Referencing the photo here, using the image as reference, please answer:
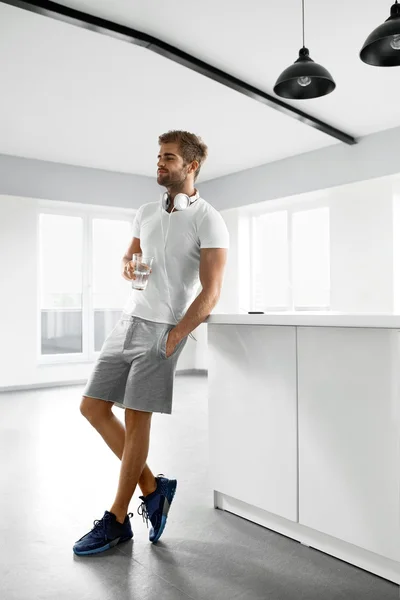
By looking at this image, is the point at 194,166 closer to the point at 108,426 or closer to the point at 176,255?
the point at 176,255

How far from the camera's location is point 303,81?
9.95 feet

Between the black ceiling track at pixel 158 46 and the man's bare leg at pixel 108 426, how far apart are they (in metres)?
2.66

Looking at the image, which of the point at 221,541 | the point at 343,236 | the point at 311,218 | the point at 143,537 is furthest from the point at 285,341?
the point at 311,218

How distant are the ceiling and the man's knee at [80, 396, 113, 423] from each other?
9.13 feet

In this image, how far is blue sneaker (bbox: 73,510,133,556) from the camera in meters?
2.04

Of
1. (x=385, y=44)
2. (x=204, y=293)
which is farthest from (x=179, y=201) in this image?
(x=385, y=44)

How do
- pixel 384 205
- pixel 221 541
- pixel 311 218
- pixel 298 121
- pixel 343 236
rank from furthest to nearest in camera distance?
1. pixel 311 218
2. pixel 343 236
3. pixel 384 205
4. pixel 298 121
5. pixel 221 541

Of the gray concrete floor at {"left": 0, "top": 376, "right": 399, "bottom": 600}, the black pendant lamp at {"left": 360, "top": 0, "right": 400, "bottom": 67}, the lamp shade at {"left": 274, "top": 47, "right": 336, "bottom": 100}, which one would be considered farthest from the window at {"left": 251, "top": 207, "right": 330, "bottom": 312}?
the black pendant lamp at {"left": 360, "top": 0, "right": 400, "bottom": 67}

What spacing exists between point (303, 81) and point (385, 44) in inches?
22.2

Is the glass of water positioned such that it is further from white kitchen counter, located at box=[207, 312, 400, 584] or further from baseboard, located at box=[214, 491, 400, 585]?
baseboard, located at box=[214, 491, 400, 585]

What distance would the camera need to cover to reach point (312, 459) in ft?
6.63

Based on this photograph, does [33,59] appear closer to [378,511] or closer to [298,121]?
[298,121]

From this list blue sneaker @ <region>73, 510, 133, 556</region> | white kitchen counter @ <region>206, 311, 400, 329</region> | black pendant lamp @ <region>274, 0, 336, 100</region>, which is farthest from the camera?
black pendant lamp @ <region>274, 0, 336, 100</region>

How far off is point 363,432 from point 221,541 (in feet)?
2.45
